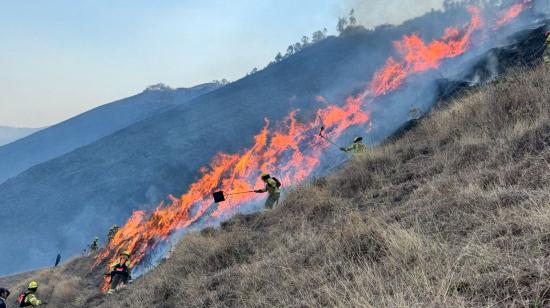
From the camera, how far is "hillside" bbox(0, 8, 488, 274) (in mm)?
77438

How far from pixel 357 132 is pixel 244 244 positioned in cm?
3426

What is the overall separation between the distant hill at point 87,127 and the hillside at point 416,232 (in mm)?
162820

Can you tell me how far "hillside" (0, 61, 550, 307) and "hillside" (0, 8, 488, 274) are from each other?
186 feet

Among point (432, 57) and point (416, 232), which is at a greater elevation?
point (416, 232)

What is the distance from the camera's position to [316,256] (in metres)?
5.05

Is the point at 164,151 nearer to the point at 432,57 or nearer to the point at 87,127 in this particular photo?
the point at 432,57

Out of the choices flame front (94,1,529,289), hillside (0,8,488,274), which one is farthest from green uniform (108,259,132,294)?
hillside (0,8,488,274)

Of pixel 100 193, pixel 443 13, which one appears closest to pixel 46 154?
pixel 100 193

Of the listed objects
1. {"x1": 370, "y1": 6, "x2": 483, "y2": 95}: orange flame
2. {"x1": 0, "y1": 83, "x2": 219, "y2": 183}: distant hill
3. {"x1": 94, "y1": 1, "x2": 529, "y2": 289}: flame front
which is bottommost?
{"x1": 94, "y1": 1, "x2": 529, "y2": 289}: flame front

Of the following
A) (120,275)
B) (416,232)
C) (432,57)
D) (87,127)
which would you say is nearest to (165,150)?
(432,57)

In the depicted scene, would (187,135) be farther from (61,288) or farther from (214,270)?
(214,270)

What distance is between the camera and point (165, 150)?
280 ft

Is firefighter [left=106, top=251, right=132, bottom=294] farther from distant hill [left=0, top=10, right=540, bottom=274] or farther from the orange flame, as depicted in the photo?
distant hill [left=0, top=10, right=540, bottom=274]

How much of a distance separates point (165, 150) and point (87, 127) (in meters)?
107
